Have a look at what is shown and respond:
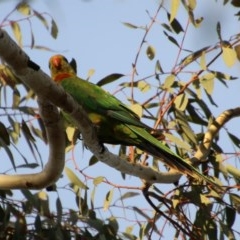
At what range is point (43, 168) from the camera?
9.66 ft

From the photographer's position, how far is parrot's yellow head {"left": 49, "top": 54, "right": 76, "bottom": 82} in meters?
4.03

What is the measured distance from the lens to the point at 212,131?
3531 mm

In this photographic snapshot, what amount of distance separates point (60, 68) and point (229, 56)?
3.56ft

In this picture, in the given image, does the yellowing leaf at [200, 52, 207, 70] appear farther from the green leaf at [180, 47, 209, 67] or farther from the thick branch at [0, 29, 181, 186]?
the thick branch at [0, 29, 181, 186]

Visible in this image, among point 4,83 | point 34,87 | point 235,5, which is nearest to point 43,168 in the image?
point 34,87

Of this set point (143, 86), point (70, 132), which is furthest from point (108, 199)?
point (143, 86)

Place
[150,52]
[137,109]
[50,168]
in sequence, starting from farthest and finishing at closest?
[150,52], [137,109], [50,168]

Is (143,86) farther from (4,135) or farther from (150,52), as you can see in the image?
(4,135)

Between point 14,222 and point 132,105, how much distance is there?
820mm

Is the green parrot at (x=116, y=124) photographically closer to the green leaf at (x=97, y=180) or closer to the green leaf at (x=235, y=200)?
the green leaf at (x=97, y=180)

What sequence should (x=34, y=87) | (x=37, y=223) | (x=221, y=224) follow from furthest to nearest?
(x=221, y=224), (x=37, y=223), (x=34, y=87)

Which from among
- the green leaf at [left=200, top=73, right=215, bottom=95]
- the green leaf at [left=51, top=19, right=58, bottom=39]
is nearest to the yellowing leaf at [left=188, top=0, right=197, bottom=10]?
the green leaf at [left=200, top=73, right=215, bottom=95]

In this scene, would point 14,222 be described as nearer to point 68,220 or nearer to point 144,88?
point 68,220

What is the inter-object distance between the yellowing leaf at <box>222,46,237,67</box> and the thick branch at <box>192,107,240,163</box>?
0.23m
